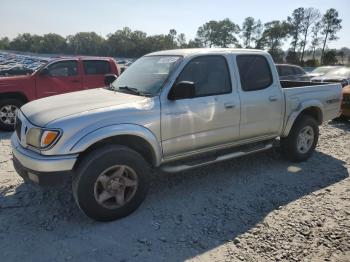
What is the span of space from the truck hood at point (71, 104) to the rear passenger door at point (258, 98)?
157cm

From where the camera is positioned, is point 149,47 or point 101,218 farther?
point 149,47

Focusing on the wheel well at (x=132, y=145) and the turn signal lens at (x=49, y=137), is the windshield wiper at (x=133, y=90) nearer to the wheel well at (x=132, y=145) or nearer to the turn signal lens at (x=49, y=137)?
the wheel well at (x=132, y=145)

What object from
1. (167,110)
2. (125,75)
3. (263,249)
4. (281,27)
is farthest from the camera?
(281,27)

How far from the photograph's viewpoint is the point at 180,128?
3975mm

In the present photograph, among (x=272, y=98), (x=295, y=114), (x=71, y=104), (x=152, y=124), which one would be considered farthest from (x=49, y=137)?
(x=295, y=114)

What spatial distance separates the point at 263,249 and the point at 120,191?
1.59 m

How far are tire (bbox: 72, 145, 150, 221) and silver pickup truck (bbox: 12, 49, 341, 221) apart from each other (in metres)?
0.01

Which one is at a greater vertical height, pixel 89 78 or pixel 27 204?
pixel 89 78

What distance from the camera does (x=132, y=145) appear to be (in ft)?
12.6

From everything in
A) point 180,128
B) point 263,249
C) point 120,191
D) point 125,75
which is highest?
point 125,75

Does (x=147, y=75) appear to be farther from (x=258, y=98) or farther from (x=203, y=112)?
(x=258, y=98)

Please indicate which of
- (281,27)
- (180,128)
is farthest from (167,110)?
(281,27)

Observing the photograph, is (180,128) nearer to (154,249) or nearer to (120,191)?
(120,191)

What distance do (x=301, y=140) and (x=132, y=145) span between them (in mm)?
3180
